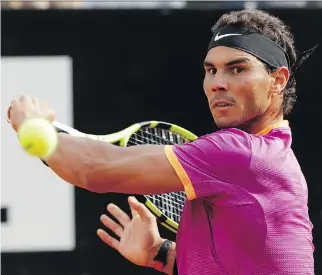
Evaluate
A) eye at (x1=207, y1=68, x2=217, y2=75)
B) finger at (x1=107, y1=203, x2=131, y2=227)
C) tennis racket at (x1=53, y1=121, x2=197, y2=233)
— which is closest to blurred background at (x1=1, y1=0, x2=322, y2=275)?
tennis racket at (x1=53, y1=121, x2=197, y2=233)

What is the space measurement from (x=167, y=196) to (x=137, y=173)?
1.10 meters

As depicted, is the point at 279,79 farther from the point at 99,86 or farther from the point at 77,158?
the point at 99,86

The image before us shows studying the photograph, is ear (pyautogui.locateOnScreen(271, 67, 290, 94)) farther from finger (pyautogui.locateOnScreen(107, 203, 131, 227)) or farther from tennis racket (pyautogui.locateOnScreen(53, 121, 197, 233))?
finger (pyautogui.locateOnScreen(107, 203, 131, 227))

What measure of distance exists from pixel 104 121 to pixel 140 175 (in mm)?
2282

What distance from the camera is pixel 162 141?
13.7 ft

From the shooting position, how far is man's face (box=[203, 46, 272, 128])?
10.2 feet

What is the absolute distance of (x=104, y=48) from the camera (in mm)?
5094

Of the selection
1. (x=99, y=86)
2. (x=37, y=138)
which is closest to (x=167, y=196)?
(x=99, y=86)

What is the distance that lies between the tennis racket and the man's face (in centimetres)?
51

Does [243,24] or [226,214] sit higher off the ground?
[243,24]

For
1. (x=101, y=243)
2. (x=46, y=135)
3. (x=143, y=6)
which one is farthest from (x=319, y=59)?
(x=46, y=135)

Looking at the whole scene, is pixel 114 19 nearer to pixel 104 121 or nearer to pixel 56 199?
pixel 104 121

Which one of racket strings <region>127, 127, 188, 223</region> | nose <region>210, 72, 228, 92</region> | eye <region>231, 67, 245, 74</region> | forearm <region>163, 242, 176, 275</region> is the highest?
eye <region>231, 67, 245, 74</region>

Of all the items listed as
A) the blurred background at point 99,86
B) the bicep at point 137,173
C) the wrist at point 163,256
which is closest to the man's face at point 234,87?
the bicep at point 137,173
